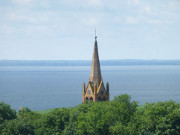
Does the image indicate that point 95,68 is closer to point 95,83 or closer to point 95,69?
point 95,69

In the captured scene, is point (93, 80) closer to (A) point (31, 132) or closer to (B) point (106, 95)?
(B) point (106, 95)

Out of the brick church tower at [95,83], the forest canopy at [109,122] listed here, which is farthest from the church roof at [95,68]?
the forest canopy at [109,122]

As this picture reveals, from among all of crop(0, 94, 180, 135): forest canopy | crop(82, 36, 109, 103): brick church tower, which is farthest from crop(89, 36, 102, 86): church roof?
crop(0, 94, 180, 135): forest canopy

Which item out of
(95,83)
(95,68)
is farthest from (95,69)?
(95,83)

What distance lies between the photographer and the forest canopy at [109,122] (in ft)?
A: 165

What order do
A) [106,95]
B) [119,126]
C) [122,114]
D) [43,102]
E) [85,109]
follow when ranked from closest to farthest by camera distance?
1. [119,126]
2. [122,114]
3. [85,109]
4. [106,95]
5. [43,102]

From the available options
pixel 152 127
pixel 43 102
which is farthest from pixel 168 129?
pixel 43 102

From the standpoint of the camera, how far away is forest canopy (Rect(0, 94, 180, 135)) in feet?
165

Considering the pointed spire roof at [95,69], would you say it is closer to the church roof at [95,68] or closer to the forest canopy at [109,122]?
the church roof at [95,68]

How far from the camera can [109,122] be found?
169 feet

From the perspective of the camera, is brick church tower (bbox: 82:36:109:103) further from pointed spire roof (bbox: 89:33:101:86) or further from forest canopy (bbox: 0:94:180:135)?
forest canopy (bbox: 0:94:180:135)

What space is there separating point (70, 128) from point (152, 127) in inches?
474

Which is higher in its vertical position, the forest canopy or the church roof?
the church roof

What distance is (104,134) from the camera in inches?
2016
